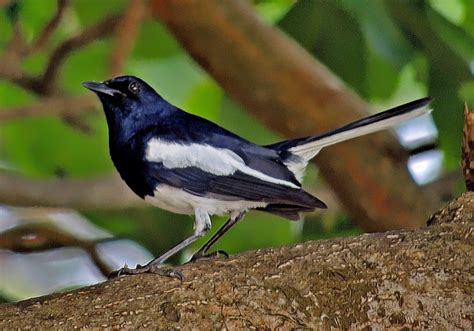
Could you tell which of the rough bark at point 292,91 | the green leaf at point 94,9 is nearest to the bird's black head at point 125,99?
the rough bark at point 292,91

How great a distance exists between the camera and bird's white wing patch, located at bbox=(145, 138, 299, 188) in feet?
6.84

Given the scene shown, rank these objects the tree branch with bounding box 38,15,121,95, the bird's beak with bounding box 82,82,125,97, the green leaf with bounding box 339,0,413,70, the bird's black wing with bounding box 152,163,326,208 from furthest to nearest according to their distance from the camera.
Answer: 1. the tree branch with bounding box 38,15,121,95
2. the green leaf with bounding box 339,0,413,70
3. the bird's beak with bounding box 82,82,125,97
4. the bird's black wing with bounding box 152,163,326,208

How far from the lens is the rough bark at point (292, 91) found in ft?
9.45

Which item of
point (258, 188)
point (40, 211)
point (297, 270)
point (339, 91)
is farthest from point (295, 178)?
point (40, 211)

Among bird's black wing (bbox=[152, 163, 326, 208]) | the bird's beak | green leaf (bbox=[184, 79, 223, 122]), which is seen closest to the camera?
bird's black wing (bbox=[152, 163, 326, 208])

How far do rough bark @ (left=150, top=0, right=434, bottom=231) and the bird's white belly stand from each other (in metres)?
0.83

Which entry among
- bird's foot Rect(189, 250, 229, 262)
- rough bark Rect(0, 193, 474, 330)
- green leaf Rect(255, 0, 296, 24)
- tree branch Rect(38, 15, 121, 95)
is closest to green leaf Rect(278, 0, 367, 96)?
green leaf Rect(255, 0, 296, 24)

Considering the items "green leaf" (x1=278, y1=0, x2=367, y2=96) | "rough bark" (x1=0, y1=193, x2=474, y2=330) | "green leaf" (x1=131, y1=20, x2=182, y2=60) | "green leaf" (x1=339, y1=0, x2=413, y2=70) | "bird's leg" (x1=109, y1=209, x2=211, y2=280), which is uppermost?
"green leaf" (x1=131, y1=20, x2=182, y2=60)

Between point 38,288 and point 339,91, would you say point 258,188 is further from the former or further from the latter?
point 38,288

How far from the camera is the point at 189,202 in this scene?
2.09m

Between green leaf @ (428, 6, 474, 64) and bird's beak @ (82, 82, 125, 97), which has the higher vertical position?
green leaf @ (428, 6, 474, 64)

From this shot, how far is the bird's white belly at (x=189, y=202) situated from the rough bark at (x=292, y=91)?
32.8 inches

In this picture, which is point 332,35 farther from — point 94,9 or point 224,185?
point 224,185

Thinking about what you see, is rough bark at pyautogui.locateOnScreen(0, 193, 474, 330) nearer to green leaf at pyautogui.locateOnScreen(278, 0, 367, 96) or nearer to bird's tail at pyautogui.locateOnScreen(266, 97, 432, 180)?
bird's tail at pyautogui.locateOnScreen(266, 97, 432, 180)
